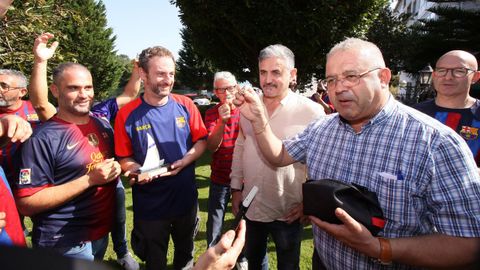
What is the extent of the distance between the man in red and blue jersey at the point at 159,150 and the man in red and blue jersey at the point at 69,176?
0.82ft

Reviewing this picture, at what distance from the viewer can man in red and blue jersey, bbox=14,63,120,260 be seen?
7.23ft

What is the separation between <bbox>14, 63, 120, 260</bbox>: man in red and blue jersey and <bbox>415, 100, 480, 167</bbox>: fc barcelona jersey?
10.6 feet

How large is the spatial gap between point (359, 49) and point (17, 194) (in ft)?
7.93

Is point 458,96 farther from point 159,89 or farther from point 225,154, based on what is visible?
point 159,89

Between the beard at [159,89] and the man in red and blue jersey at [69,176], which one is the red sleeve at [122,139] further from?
the beard at [159,89]

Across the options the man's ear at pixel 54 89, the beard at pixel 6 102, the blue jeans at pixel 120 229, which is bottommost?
the blue jeans at pixel 120 229

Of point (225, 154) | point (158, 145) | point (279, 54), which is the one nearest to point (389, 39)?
point (225, 154)

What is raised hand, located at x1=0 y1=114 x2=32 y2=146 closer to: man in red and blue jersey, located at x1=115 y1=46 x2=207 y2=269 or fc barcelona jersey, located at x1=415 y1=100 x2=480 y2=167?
man in red and blue jersey, located at x1=115 y1=46 x2=207 y2=269

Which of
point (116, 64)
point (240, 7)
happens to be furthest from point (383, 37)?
point (116, 64)

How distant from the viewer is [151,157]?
8.94 ft

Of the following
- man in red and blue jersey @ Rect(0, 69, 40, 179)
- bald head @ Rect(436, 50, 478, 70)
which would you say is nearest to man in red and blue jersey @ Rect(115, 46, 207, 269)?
man in red and blue jersey @ Rect(0, 69, 40, 179)

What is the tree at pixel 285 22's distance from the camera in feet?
38.3

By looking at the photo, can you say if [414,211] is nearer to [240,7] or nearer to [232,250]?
[232,250]

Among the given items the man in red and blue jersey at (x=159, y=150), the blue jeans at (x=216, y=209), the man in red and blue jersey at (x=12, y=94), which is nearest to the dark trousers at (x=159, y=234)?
the man in red and blue jersey at (x=159, y=150)
